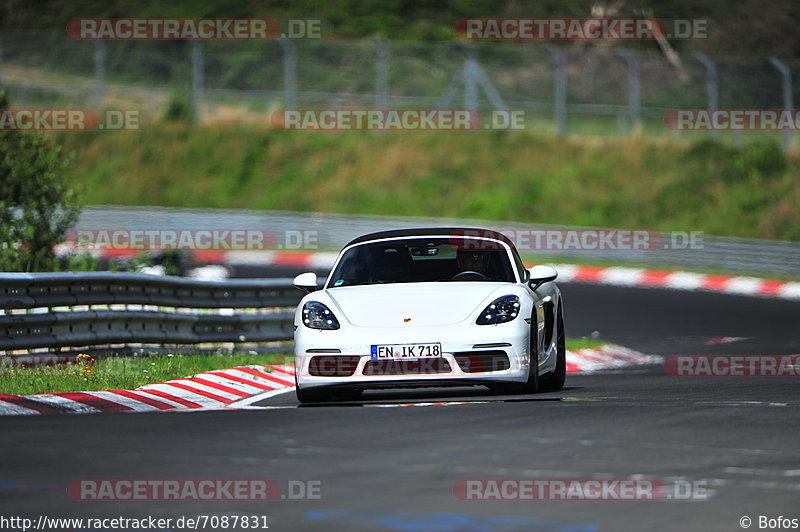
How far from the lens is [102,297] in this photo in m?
14.5

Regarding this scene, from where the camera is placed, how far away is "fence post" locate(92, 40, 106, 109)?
41031 mm

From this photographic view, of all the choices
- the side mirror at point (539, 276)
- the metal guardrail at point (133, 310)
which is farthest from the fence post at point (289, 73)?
the side mirror at point (539, 276)

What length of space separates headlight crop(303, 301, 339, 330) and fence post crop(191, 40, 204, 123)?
99.7ft

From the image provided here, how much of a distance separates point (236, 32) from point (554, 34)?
1248 cm

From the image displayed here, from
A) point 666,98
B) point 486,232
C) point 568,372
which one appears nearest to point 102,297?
point 486,232

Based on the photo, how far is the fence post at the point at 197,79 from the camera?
41.3 meters

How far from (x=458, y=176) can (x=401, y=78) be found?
3881mm

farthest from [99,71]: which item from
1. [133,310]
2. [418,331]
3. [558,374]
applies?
[418,331]

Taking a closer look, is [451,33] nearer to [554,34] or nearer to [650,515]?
[554,34]

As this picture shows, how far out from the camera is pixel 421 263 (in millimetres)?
12234

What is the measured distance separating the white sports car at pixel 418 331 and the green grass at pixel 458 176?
24.9 meters

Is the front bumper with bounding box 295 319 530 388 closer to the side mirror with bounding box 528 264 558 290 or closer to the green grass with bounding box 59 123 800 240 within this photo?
the side mirror with bounding box 528 264 558 290

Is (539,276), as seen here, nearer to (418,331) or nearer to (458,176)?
(418,331)

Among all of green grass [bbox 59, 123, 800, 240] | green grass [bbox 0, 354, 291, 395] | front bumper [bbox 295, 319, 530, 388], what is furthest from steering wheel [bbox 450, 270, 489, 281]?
green grass [bbox 59, 123, 800, 240]
